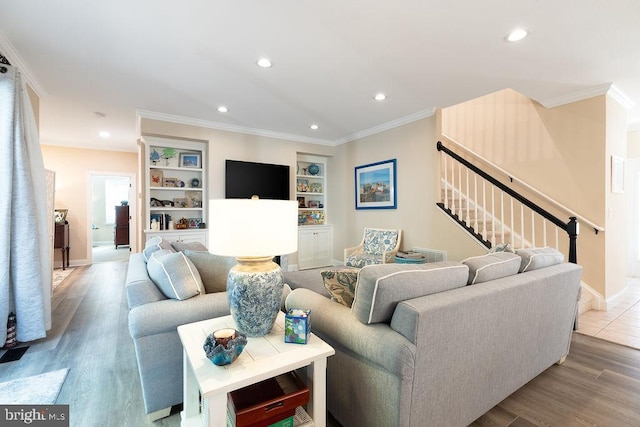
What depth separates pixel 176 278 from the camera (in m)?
1.68

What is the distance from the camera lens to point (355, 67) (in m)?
2.78

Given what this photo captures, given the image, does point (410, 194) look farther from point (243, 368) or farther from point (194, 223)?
point (243, 368)

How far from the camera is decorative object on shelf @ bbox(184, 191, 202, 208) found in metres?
4.73

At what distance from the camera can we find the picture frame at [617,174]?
3.33 meters

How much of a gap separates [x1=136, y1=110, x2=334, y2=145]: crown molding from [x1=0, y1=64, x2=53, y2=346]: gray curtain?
63.6 inches

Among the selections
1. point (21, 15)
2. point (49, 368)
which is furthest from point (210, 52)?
point (49, 368)

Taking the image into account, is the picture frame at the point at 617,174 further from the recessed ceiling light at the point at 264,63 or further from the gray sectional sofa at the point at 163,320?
the gray sectional sofa at the point at 163,320

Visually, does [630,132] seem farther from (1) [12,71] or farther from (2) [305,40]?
(1) [12,71]

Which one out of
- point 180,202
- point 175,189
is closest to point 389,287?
point 175,189

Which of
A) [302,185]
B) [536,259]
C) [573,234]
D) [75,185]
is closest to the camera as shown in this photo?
[536,259]

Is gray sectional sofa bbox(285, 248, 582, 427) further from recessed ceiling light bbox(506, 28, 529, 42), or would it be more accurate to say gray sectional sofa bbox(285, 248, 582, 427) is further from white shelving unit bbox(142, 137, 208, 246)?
white shelving unit bbox(142, 137, 208, 246)

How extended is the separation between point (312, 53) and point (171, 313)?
2.33 meters

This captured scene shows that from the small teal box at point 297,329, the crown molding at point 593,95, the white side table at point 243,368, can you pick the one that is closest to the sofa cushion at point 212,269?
the white side table at point 243,368

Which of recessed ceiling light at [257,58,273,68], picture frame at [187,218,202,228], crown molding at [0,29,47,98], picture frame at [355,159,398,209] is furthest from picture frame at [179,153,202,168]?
picture frame at [355,159,398,209]
